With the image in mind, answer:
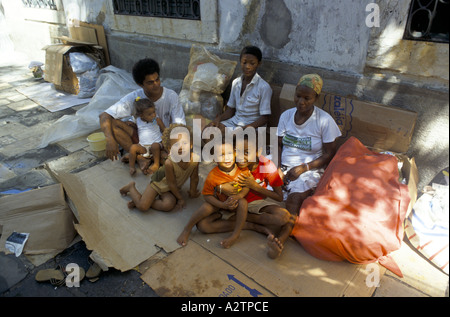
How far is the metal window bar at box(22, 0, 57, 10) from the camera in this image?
771cm

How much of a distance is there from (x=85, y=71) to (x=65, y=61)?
0.48 metres

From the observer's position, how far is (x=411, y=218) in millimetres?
2346

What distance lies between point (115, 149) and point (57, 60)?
4.09 m

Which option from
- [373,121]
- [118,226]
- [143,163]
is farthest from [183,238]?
[373,121]

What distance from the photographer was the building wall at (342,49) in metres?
2.62

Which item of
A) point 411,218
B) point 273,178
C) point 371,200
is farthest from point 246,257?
point 411,218

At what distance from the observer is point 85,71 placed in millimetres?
5934

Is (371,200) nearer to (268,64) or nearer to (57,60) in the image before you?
(268,64)

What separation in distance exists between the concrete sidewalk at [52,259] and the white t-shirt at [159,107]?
0.79 m

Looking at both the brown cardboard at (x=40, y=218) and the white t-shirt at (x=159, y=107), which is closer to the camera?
the brown cardboard at (x=40, y=218)

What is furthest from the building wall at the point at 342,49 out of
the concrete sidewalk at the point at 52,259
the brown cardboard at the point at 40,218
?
the brown cardboard at the point at 40,218

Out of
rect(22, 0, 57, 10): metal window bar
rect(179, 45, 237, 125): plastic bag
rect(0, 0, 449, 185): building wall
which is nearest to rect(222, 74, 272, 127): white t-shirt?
rect(179, 45, 237, 125): plastic bag

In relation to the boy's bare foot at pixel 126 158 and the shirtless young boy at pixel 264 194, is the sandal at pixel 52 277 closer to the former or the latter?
the shirtless young boy at pixel 264 194

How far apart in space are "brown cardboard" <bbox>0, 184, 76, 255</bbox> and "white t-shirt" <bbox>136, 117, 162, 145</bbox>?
1.30 m
